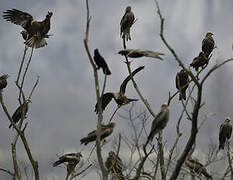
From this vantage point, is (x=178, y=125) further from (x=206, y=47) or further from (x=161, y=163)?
(x=206, y=47)

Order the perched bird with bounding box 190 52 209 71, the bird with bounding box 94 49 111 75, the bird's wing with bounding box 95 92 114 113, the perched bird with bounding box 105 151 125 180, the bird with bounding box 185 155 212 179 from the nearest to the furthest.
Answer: the bird with bounding box 94 49 111 75 → the bird's wing with bounding box 95 92 114 113 → the perched bird with bounding box 105 151 125 180 → the bird with bounding box 185 155 212 179 → the perched bird with bounding box 190 52 209 71

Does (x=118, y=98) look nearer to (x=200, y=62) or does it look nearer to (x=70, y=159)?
(x=70, y=159)

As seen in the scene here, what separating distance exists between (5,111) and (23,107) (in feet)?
0.34

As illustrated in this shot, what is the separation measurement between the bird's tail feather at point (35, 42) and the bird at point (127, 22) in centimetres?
80

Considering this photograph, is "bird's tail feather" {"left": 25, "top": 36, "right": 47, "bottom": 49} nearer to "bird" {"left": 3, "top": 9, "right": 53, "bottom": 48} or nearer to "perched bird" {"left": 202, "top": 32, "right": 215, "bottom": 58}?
"bird" {"left": 3, "top": 9, "right": 53, "bottom": 48}

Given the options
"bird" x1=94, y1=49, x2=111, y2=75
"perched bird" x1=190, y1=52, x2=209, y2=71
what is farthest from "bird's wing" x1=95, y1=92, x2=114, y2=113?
"perched bird" x1=190, y1=52, x2=209, y2=71

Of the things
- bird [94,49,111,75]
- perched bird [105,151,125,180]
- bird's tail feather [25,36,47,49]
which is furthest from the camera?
bird's tail feather [25,36,47,49]

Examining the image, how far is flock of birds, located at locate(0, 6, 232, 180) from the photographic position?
3.38ft

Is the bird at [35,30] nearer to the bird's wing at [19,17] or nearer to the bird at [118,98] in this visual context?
the bird's wing at [19,17]

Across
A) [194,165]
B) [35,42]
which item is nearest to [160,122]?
[194,165]

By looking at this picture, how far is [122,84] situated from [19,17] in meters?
1.75

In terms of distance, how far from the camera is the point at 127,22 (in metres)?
1.79

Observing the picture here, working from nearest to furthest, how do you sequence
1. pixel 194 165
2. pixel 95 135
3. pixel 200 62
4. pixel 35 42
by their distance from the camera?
pixel 95 135, pixel 194 165, pixel 200 62, pixel 35 42

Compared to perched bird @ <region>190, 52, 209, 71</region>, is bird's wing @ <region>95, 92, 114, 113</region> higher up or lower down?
lower down
